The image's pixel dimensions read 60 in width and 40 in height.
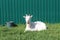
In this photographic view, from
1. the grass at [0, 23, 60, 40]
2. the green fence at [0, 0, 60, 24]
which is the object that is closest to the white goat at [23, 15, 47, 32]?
the grass at [0, 23, 60, 40]

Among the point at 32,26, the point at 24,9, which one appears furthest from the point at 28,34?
the point at 24,9

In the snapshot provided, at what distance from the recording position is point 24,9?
12188 mm

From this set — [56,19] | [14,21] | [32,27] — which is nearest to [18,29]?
[32,27]

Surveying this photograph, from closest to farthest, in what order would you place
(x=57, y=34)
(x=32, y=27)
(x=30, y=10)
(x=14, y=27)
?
(x=57, y=34), (x=32, y=27), (x=14, y=27), (x=30, y=10)

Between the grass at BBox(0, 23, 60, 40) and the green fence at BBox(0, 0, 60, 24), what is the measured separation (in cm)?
113

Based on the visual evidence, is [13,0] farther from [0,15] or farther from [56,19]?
[56,19]

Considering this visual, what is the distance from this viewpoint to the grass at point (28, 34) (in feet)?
30.1

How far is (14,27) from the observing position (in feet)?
37.6

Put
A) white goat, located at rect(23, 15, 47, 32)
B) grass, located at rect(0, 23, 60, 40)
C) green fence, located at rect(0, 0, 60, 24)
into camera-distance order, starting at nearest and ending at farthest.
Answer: grass, located at rect(0, 23, 60, 40), white goat, located at rect(23, 15, 47, 32), green fence, located at rect(0, 0, 60, 24)

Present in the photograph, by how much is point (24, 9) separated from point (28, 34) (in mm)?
2580

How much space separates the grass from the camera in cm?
916

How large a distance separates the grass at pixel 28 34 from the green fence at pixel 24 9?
1134 mm

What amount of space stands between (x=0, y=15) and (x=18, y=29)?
169 cm

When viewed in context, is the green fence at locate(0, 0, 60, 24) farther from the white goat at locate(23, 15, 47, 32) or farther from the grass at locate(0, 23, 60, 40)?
the white goat at locate(23, 15, 47, 32)
